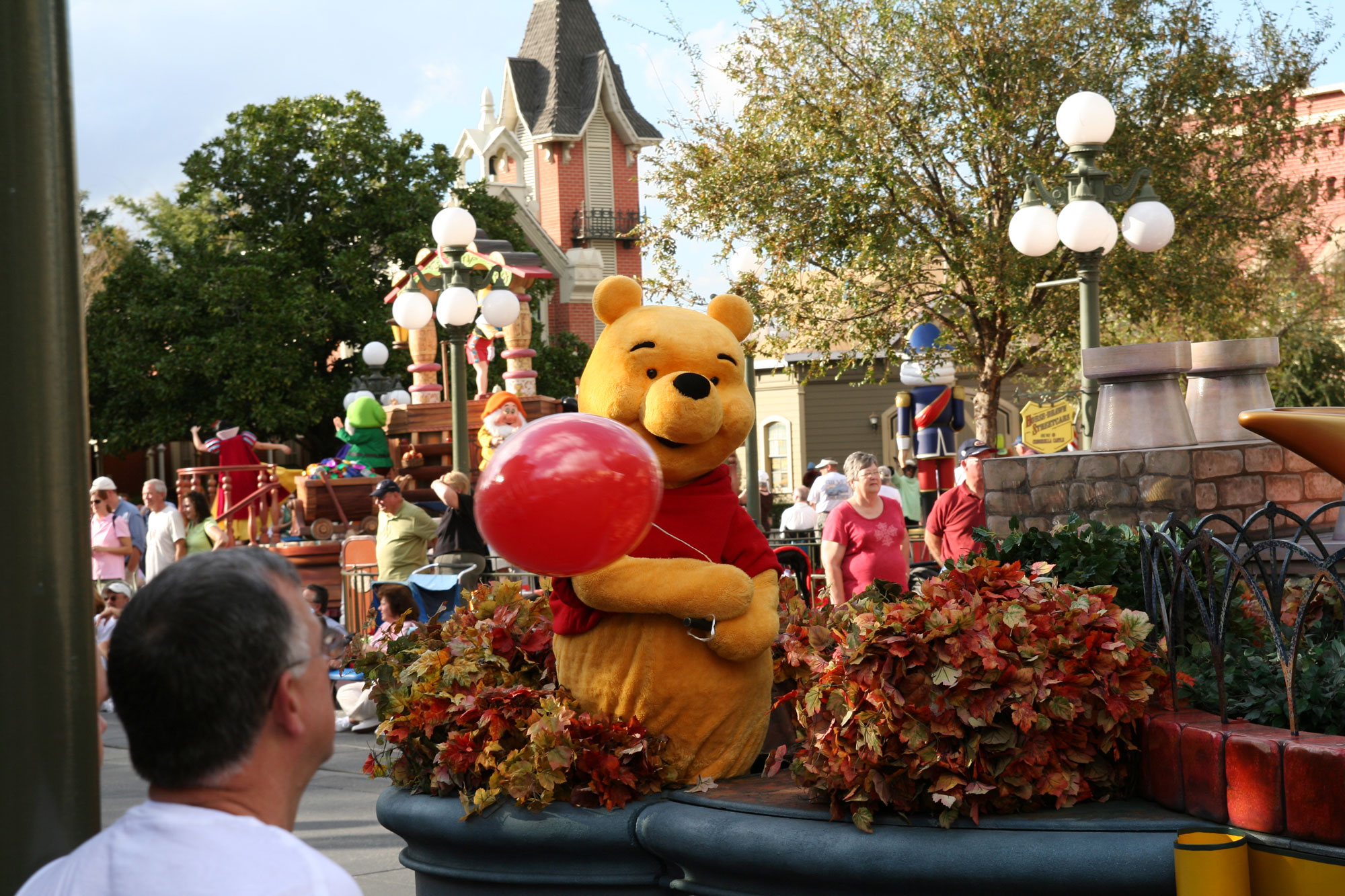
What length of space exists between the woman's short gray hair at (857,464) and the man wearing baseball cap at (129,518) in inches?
277

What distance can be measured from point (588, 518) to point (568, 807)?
3.68 ft

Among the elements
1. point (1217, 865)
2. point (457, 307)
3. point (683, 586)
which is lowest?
point (1217, 865)

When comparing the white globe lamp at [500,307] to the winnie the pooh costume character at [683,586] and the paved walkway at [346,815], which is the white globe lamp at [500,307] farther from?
the winnie the pooh costume character at [683,586]

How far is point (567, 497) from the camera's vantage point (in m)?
3.55

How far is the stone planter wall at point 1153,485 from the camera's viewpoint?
6148 mm

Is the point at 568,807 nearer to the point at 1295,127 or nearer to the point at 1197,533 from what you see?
the point at 1197,533

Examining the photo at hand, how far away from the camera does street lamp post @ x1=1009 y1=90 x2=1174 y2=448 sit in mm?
9352

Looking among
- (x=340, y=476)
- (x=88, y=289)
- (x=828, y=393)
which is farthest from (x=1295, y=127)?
(x=88, y=289)

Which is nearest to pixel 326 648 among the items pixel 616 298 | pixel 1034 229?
pixel 616 298

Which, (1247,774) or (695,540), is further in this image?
(695,540)

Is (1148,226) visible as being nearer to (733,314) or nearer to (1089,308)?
(1089,308)

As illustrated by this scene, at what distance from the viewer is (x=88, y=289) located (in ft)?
116

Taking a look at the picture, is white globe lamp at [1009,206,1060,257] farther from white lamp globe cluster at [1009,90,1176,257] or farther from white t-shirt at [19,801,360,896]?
white t-shirt at [19,801,360,896]

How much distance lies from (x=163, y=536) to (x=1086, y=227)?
861 centimetres
